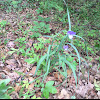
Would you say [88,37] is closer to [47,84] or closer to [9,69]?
[47,84]

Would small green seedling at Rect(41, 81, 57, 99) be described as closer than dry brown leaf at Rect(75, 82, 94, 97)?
Yes

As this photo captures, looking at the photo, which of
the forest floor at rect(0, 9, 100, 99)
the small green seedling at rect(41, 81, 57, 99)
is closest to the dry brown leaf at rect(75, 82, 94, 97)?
the forest floor at rect(0, 9, 100, 99)

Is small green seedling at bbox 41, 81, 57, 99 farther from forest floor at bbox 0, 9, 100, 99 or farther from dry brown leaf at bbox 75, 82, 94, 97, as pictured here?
dry brown leaf at bbox 75, 82, 94, 97

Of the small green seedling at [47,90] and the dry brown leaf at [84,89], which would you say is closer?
the small green seedling at [47,90]

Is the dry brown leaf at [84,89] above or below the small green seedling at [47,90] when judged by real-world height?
below

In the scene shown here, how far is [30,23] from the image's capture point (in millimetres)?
2908

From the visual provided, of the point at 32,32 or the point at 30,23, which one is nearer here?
the point at 32,32

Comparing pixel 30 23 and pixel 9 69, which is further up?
pixel 30 23

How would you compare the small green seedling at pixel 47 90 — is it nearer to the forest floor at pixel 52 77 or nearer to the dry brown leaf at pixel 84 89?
the forest floor at pixel 52 77

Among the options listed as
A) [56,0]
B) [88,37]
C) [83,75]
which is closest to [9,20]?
[56,0]

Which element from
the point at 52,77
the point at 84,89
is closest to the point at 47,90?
the point at 52,77

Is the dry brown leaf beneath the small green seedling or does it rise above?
beneath

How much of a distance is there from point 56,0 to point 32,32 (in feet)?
4.66

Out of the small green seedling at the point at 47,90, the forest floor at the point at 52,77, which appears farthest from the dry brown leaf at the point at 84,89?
the small green seedling at the point at 47,90
